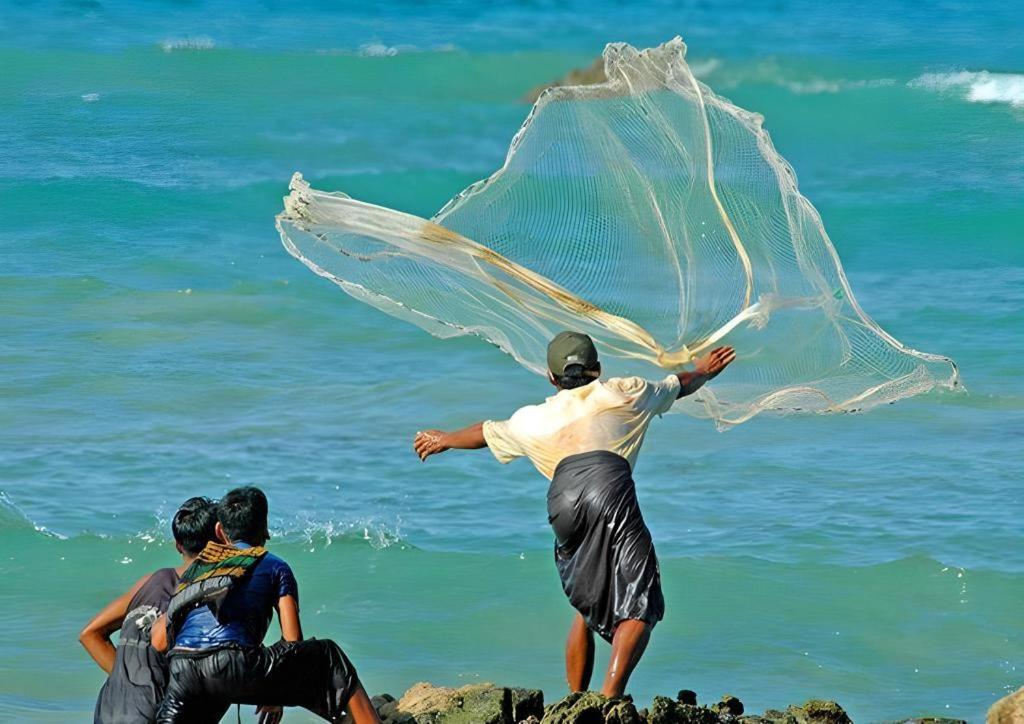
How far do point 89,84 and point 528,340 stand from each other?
22.5 meters

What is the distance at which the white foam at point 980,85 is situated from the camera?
1076 inches

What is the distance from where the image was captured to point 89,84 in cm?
2722

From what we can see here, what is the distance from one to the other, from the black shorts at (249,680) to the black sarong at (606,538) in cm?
97

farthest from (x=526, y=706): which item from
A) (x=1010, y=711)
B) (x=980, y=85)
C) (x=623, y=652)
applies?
(x=980, y=85)

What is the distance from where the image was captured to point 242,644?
16.1 feet

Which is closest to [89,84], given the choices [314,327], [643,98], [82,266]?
[82,266]

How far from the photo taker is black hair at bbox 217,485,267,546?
5.06 metres

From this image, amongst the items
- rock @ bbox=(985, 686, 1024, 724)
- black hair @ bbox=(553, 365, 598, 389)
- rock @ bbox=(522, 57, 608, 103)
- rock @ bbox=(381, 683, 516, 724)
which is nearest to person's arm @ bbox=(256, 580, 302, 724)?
rock @ bbox=(381, 683, 516, 724)

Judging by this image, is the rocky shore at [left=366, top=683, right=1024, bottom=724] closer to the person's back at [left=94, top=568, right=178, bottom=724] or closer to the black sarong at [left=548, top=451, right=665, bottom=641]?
the black sarong at [left=548, top=451, right=665, bottom=641]

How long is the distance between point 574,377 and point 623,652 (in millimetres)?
936

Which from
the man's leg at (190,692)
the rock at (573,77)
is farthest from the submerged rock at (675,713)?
the rock at (573,77)

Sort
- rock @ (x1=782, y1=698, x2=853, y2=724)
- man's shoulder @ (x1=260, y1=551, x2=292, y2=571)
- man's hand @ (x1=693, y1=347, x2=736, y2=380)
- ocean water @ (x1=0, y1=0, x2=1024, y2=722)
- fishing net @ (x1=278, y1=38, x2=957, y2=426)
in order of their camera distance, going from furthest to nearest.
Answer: ocean water @ (x1=0, y1=0, x2=1024, y2=722) → fishing net @ (x1=278, y1=38, x2=957, y2=426) → man's hand @ (x1=693, y1=347, x2=736, y2=380) → rock @ (x1=782, y1=698, x2=853, y2=724) → man's shoulder @ (x1=260, y1=551, x2=292, y2=571)

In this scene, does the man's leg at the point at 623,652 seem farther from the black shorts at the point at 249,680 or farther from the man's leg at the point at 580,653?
the black shorts at the point at 249,680

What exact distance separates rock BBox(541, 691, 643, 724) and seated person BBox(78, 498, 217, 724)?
1.21 metres
